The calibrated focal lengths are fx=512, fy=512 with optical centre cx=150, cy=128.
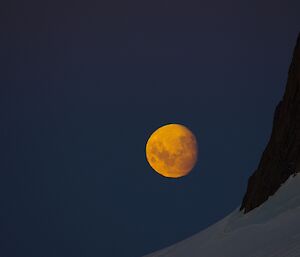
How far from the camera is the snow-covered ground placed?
1180 centimetres

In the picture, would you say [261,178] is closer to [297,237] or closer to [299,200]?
[299,200]

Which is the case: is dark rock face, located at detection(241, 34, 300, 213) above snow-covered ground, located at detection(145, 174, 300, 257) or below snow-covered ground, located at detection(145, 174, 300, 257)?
above

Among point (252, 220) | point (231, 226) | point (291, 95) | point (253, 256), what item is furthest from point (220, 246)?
point (291, 95)

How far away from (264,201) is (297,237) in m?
7.55

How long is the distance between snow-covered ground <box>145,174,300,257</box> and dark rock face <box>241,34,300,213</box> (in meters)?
1.04

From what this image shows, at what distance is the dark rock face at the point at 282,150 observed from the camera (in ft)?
63.2

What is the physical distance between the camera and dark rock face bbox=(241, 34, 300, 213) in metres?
19.3

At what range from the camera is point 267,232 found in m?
14.1

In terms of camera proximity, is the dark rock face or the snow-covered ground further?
the dark rock face

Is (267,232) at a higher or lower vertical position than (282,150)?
lower

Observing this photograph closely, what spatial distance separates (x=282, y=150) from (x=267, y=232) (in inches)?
278

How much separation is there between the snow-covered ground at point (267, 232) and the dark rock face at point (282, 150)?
104 centimetres

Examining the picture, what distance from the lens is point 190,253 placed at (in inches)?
772

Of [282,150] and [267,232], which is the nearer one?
[267,232]
